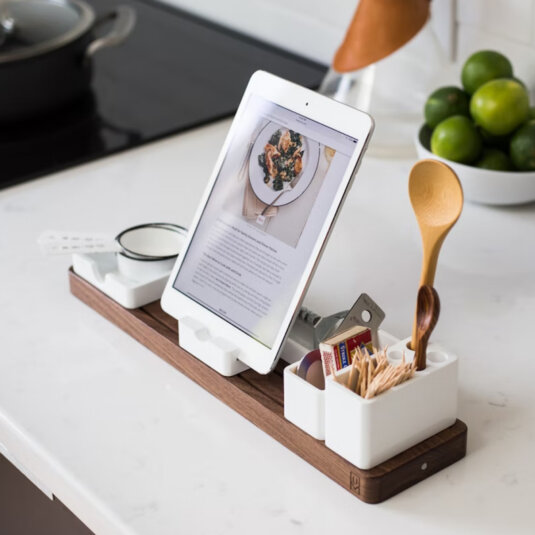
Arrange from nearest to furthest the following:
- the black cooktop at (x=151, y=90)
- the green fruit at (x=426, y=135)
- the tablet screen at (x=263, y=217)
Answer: the tablet screen at (x=263, y=217) < the green fruit at (x=426, y=135) < the black cooktop at (x=151, y=90)

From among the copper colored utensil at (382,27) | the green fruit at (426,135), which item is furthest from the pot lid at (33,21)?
the green fruit at (426,135)

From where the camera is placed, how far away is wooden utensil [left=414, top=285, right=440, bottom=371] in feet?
2.77

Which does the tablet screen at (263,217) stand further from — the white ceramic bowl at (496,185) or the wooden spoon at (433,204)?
the white ceramic bowl at (496,185)

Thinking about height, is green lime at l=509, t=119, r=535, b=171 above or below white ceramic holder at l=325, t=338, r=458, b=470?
above

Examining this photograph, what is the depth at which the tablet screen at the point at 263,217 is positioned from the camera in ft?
3.02

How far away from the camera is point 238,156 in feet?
3.28

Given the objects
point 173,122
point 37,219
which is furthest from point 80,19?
point 37,219

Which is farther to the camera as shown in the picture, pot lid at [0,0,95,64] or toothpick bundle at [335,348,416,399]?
pot lid at [0,0,95,64]

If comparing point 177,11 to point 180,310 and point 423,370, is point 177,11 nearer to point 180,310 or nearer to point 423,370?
point 180,310

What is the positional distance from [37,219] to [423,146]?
20.9 inches

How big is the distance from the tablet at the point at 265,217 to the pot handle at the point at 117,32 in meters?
0.66

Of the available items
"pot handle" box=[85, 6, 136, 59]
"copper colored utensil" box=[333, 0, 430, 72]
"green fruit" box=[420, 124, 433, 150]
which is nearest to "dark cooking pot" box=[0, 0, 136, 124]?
"pot handle" box=[85, 6, 136, 59]

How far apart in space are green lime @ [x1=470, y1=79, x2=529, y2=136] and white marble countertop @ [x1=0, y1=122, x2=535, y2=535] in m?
0.12

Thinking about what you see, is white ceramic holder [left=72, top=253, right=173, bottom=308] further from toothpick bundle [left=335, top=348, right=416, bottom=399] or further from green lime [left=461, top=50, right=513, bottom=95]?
green lime [left=461, top=50, right=513, bottom=95]
